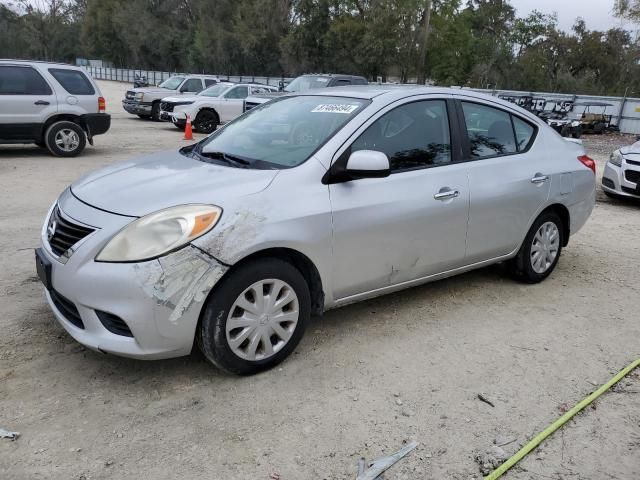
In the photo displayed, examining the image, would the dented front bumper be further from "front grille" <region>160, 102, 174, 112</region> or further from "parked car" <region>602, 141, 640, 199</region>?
"front grille" <region>160, 102, 174, 112</region>

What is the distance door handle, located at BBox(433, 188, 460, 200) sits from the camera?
4.03m

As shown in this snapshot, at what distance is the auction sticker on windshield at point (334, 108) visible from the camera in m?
3.90

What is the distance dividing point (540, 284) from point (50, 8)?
77.0 meters

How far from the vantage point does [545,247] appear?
200 inches

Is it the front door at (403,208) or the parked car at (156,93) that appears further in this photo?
the parked car at (156,93)

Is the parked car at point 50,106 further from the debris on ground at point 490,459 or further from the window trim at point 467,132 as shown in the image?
the debris on ground at point 490,459

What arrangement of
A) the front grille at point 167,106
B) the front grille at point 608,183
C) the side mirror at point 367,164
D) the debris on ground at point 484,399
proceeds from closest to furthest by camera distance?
1. the debris on ground at point 484,399
2. the side mirror at point 367,164
3. the front grille at point 608,183
4. the front grille at point 167,106

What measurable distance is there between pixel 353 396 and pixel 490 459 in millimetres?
806

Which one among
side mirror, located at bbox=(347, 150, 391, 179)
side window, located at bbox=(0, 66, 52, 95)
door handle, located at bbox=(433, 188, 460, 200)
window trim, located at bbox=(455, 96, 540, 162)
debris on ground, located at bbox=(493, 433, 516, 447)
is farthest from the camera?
side window, located at bbox=(0, 66, 52, 95)

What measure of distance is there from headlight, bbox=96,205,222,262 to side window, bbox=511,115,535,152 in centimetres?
289

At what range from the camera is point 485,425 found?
3.04 meters

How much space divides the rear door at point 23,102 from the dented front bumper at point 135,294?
886 centimetres

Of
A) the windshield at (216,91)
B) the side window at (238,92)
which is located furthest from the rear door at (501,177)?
the windshield at (216,91)

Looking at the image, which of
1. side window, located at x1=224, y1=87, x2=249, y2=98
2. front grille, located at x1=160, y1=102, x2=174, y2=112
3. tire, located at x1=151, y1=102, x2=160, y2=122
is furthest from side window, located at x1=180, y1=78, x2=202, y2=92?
side window, located at x1=224, y1=87, x2=249, y2=98
